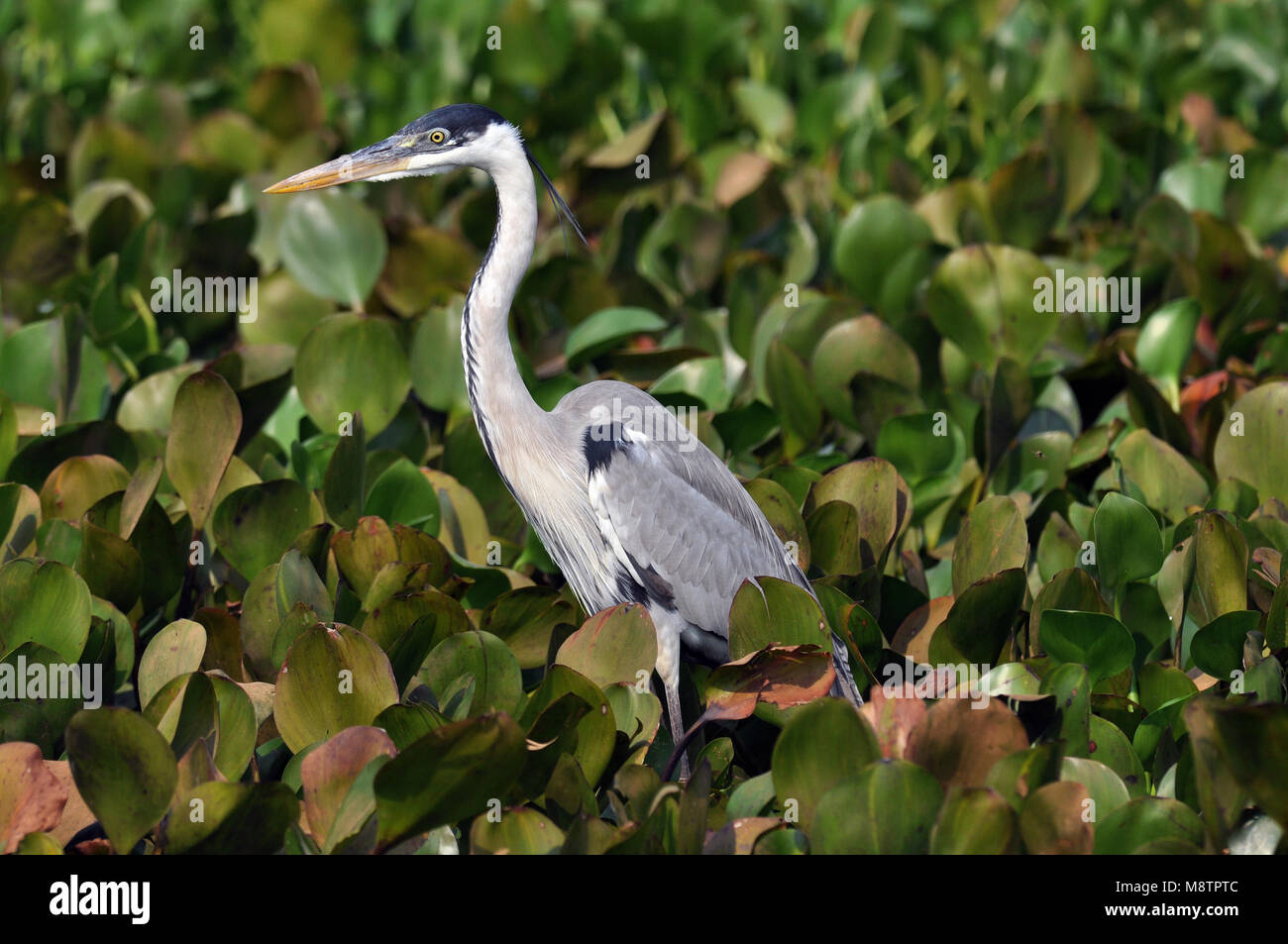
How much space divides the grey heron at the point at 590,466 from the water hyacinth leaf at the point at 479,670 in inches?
22.2

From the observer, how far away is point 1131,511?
3.34 metres

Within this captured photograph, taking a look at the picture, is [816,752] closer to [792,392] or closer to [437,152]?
[437,152]

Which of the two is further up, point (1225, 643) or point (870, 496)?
point (870, 496)

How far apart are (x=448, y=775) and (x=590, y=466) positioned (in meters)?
1.30

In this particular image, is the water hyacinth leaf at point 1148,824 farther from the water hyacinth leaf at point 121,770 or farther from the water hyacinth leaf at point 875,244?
the water hyacinth leaf at point 875,244

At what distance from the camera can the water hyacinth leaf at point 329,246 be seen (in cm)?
488

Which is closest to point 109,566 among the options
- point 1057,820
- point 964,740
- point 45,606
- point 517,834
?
point 45,606

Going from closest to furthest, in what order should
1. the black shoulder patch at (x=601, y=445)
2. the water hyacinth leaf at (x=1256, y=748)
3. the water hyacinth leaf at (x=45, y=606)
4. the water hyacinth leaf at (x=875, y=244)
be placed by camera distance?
1. the water hyacinth leaf at (x=1256, y=748)
2. the water hyacinth leaf at (x=45, y=606)
3. the black shoulder patch at (x=601, y=445)
4. the water hyacinth leaf at (x=875, y=244)

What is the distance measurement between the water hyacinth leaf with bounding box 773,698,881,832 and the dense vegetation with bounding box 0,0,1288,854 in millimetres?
11

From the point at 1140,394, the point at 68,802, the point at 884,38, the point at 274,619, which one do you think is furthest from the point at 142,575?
the point at 884,38

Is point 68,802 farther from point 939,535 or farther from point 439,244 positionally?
point 439,244

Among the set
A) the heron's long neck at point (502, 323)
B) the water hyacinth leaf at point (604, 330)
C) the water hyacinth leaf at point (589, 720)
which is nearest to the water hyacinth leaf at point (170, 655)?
the water hyacinth leaf at point (589, 720)

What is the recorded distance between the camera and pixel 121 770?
247 centimetres

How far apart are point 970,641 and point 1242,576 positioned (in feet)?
1.97
